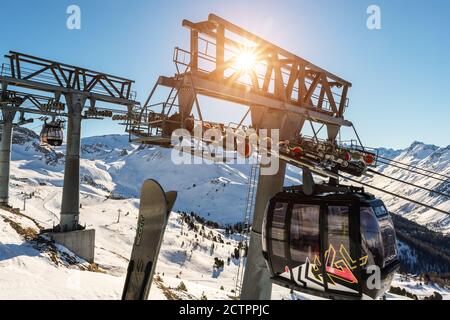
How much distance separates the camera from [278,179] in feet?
50.2

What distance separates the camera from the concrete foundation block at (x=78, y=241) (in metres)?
20.2

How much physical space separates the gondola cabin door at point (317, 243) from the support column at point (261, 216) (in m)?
5.05

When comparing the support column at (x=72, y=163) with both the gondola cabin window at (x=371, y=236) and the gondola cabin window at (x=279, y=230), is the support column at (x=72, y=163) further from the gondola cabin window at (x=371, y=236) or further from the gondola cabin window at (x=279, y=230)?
the gondola cabin window at (x=371, y=236)

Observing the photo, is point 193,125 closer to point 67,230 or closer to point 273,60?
point 273,60

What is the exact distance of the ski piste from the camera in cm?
769

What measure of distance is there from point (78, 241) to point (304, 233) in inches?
657

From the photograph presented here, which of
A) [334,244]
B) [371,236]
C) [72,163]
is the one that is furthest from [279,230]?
[72,163]

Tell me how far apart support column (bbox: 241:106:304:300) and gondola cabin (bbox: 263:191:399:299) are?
5170 millimetres

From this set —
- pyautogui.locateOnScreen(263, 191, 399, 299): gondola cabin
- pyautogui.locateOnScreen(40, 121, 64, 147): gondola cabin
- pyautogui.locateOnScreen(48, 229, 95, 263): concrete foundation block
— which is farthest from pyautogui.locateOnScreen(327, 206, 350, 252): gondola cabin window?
pyautogui.locateOnScreen(40, 121, 64, 147): gondola cabin

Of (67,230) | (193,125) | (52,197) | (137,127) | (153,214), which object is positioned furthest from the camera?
(52,197)
